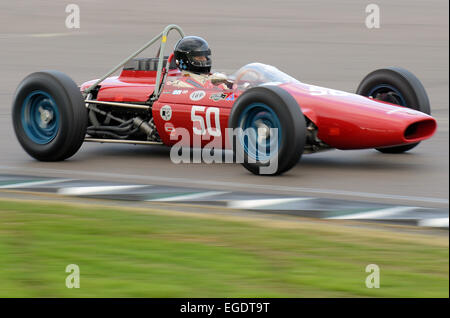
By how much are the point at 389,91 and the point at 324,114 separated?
61.3 inches

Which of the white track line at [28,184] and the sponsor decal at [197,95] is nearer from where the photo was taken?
the white track line at [28,184]

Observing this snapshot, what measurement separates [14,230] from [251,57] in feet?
50.8

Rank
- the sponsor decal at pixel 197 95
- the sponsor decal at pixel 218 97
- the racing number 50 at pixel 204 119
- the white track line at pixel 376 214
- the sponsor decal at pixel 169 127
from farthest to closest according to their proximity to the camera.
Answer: the sponsor decal at pixel 169 127 < the sponsor decal at pixel 197 95 < the sponsor decal at pixel 218 97 < the racing number 50 at pixel 204 119 < the white track line at pixel 376 214

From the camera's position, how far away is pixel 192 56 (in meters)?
10.2

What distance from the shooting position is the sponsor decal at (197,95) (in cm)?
958

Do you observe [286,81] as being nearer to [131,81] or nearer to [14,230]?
[131,81]

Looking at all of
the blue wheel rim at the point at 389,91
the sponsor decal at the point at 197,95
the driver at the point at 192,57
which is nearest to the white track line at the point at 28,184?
the sponsor decal at the point at 197,95

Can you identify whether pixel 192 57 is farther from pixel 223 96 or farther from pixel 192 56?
pixel 223 96

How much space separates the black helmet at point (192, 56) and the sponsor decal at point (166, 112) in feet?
2.00

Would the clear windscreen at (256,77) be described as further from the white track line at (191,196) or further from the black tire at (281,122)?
the white track line at (191,196)

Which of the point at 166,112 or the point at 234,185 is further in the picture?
the point at 166,112

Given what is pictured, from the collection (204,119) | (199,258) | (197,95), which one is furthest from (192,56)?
(199,258)

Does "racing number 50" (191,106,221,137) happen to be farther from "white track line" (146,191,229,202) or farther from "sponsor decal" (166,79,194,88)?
"white track line" (146,191,229,202)
